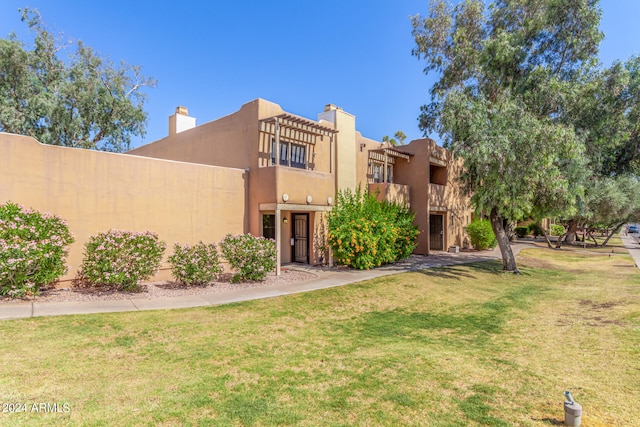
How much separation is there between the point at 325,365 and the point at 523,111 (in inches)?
534

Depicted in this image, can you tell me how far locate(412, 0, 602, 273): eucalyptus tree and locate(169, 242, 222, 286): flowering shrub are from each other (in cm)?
1072

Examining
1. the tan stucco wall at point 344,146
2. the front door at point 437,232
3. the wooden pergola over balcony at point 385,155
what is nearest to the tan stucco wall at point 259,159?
the tan stucco wall at point 344,146

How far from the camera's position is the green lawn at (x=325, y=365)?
396cm

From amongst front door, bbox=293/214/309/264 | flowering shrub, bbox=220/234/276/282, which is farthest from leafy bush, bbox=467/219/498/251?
flowering shrub, bbox=220/234/276/282

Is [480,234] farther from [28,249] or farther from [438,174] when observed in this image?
[28,249]

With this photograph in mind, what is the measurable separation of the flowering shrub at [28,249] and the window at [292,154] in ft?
27.5

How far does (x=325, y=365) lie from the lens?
18.0 ft

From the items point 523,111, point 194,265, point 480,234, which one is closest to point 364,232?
point 194,265

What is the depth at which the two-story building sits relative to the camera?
46.5ft

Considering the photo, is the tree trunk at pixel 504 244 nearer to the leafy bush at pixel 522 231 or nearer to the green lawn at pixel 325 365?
the green lawn at pixel 325 365

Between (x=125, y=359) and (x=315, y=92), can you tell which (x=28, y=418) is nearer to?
(x=125, y=359)

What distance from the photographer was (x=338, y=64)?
21.5 meters

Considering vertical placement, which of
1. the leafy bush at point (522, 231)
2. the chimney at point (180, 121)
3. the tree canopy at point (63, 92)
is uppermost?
the tree canopy at point (63, 92)

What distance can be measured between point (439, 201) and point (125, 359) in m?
20.1
